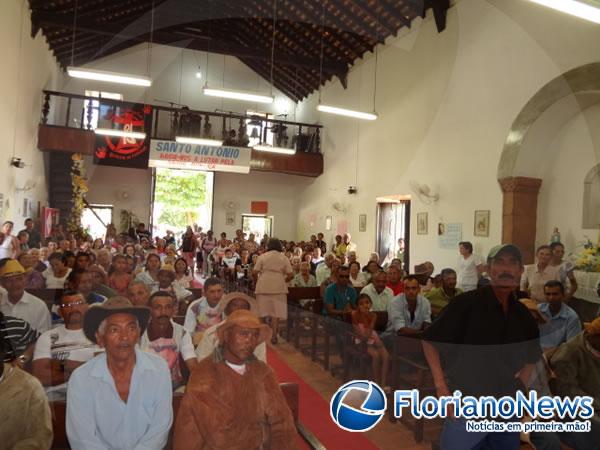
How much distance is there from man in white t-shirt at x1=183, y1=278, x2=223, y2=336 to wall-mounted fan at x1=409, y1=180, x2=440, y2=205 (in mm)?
6281

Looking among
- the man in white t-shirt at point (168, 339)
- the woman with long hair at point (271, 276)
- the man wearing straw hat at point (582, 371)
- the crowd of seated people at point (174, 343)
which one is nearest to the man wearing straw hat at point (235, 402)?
the crowd of seated people at point (174, 343)

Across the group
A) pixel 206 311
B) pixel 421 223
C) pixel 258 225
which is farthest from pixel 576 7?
pixel 258 225

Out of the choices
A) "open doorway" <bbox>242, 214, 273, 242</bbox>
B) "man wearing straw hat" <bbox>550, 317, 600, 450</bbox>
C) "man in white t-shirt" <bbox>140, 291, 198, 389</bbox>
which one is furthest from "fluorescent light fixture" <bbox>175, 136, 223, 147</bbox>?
"man wearing straw hat" <bbox>550, 317, 600, 450</bbox>

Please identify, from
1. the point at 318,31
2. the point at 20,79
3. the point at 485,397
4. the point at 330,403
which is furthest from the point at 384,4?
the point at 485,397

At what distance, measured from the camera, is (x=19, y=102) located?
9820mm

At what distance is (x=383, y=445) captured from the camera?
11.6 feet

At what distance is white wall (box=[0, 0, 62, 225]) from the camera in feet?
28.8

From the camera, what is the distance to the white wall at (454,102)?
6910 mm

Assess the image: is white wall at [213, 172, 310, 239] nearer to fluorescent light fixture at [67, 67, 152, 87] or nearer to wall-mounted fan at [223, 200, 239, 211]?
wall-mounted fan at [223, 200, 239, 211]

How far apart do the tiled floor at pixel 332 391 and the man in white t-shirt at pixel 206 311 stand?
59.1 inches

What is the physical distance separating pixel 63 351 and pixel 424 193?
782 centimetres

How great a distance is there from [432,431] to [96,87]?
1578 centimetres

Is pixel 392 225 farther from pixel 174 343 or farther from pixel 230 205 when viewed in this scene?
pixel 174 343

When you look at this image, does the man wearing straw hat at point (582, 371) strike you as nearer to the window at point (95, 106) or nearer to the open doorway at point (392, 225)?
the open doorway at point (392, 225)
